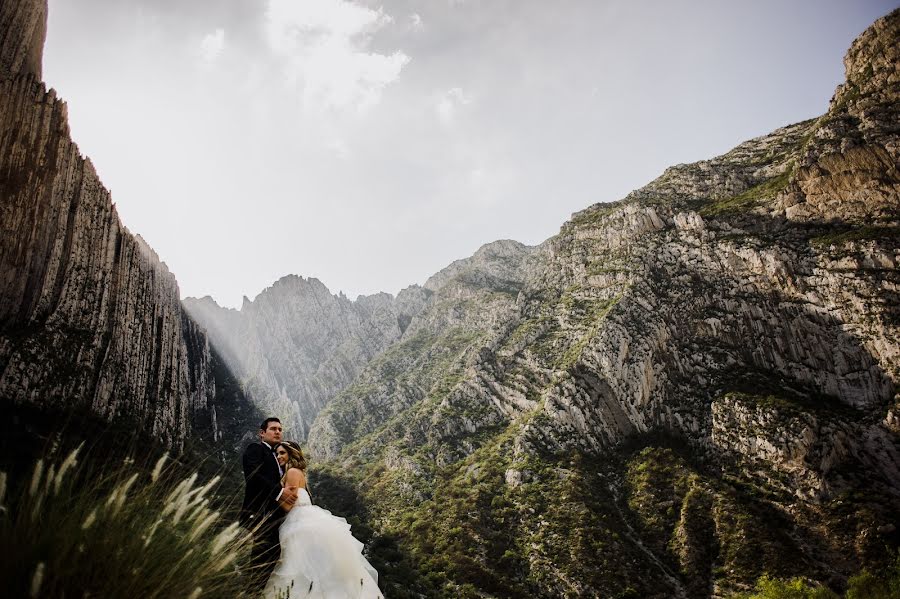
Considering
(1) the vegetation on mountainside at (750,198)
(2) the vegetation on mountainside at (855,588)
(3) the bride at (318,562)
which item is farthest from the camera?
(1) the vegetation on mountainside at (750,198)

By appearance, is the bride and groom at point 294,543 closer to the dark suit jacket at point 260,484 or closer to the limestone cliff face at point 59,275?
the dark suit jacket at point 260,484

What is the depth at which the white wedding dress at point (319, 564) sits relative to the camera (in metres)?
4.88

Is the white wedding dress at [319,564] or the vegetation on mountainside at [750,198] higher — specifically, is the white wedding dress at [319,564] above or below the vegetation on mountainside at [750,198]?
above

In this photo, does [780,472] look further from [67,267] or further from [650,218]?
[67,267]

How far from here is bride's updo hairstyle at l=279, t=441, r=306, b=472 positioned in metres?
6.30

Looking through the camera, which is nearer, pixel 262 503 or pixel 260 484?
pixel 262 503

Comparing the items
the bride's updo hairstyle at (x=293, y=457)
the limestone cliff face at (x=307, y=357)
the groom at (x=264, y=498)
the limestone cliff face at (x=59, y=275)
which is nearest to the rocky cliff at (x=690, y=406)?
the limestone cliff face at (x=59, y=275)

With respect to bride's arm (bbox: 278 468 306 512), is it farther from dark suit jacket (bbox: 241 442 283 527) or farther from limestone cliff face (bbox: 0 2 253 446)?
limestone cliff face (bbox: 0 2 253 446)

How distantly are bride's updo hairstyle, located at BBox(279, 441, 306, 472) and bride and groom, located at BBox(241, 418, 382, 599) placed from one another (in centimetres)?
24

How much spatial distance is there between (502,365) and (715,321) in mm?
39435

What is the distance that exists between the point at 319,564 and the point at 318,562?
27 millimetres

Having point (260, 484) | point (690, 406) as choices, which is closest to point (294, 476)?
point (260, 484)

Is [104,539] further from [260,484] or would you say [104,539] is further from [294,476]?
[294,476]

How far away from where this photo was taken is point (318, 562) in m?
5.07
